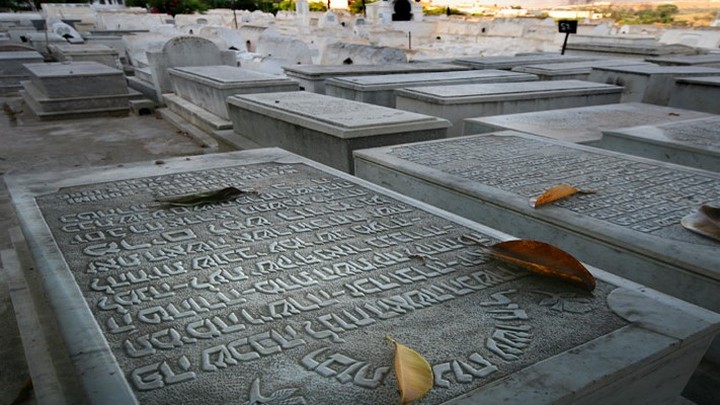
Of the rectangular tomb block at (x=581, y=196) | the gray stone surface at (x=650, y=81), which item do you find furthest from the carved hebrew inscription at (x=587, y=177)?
the gray stone surface at (x=650, y=81)

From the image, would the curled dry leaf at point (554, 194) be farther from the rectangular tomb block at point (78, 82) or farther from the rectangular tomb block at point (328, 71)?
the rectangular tomb block at point (78, 82)

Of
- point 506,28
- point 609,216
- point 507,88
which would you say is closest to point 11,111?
point 507,88

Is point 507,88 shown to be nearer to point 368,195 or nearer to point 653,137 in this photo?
point 653,137

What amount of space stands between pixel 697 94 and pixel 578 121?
2.54m

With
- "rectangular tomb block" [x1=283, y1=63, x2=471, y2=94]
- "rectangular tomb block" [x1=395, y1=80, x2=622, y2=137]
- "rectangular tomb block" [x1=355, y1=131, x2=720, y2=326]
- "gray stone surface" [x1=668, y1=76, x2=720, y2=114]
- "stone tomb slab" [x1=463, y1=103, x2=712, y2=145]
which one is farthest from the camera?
"rectangular tomb block" [x1=283, y1=63, x2=471, y2=94]

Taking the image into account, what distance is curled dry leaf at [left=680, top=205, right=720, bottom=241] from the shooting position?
7.55ft

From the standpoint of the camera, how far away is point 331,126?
13.6 feet

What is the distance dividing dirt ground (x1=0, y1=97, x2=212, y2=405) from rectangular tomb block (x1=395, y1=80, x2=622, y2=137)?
10.4 ft

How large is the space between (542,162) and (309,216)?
1956mm

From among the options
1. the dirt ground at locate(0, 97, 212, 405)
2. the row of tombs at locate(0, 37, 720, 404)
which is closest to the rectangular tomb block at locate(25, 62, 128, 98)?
the dirt ground at locate(0, 97, 212, 405)

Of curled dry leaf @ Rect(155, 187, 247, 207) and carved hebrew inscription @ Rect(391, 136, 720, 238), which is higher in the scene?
curled dry leaf @ Rect(155, 187, 247, 207)

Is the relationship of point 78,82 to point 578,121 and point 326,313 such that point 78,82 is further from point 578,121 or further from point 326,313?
point 326,313

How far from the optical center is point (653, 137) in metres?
4.01

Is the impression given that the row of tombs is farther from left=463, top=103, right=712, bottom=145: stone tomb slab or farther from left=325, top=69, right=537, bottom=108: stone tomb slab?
left=325, top=69, right=537, bottom=108: stone tomb slab
